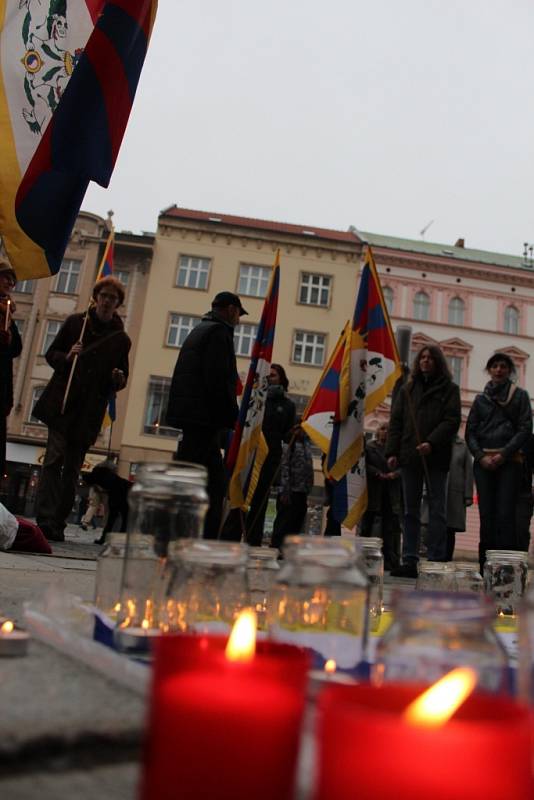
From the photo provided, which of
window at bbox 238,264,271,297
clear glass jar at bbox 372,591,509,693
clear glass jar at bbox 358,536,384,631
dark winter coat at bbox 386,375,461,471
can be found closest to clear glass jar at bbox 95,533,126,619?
clear glass jar at bbox 358,536,384,631

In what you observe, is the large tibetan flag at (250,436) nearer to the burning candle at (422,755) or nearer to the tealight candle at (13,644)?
the tealight candle at (13,644)

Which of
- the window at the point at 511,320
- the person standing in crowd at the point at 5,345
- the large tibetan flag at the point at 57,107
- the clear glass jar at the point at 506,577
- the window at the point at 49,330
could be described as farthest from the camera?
the window at the point at 511,320

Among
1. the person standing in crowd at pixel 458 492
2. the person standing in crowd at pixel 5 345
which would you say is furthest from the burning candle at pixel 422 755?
the person standing in crowd at pixel 458 492

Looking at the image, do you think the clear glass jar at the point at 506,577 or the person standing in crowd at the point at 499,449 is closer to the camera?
the clear glass jar at the point at 506,577

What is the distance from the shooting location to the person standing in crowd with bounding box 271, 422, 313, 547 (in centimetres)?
631

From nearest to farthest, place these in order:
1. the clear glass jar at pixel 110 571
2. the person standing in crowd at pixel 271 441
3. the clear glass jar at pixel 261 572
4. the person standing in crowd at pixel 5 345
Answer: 1. the clear glass jar at pixel 110 571
2. the clear glass jar at pixel 261 572
3. the person standing in crowd at pixel 5 345
4. the person standing in crowd at pixel 271 441

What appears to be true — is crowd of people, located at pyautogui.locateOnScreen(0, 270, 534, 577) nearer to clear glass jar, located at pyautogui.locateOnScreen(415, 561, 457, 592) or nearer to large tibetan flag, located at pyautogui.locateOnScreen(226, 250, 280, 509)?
large tibetan flag, located at pyautogui.locateOnScreen(226, 250, 280, 509)

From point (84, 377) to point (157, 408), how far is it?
19.3 metres

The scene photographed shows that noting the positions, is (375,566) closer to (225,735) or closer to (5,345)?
(225,735)

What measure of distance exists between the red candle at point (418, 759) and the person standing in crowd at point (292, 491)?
231 inches

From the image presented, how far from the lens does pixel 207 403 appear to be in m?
4.54

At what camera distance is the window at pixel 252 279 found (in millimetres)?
26172

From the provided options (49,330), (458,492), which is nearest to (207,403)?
(458,492)

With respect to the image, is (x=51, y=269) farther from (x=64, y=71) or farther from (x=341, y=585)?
(x=341, y=585)
